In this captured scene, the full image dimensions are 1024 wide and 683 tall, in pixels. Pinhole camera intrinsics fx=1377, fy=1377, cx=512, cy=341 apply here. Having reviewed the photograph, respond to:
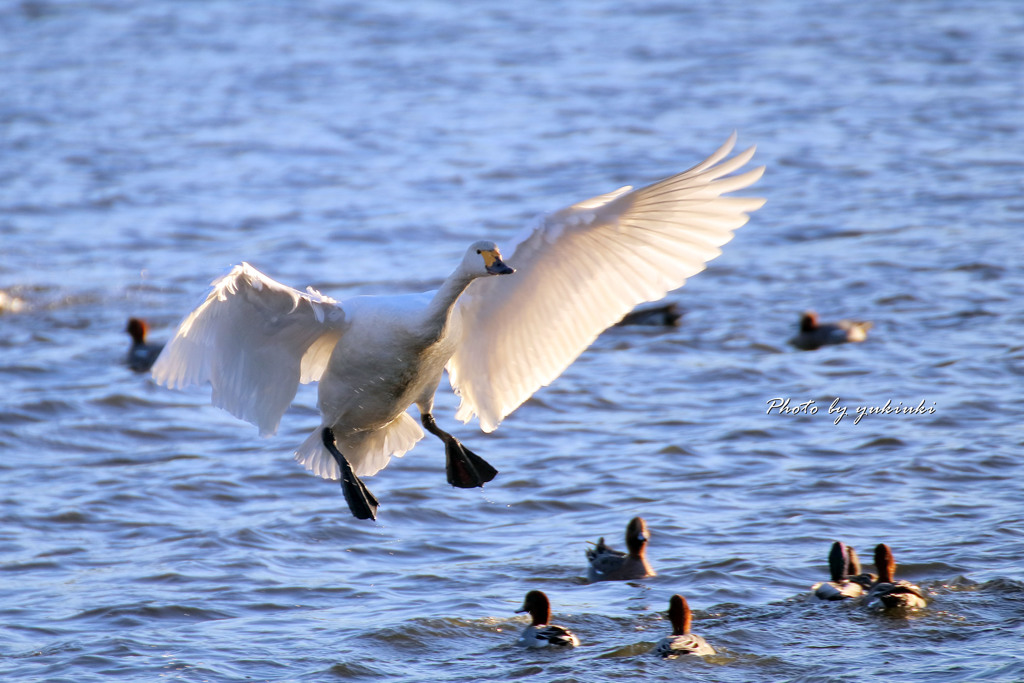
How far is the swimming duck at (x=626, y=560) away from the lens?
330 inches

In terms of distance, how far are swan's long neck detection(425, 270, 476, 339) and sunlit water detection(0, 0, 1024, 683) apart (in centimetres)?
215

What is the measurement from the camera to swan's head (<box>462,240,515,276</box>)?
5.79 metres

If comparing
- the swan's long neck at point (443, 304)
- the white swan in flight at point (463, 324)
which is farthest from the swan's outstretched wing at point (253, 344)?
the swan's long neck at point (443, 304)

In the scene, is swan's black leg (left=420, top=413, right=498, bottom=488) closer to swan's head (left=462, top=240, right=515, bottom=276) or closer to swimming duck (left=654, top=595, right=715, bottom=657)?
swimming duck (left=654, top=595, right=715, bottom=657)

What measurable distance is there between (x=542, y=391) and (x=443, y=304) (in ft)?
18.8

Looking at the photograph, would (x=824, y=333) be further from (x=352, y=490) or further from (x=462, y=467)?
(x=352, y=490)

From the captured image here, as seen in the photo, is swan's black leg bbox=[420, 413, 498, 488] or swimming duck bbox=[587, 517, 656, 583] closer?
swan's black leg bbox=[420, 413, 498, 488]

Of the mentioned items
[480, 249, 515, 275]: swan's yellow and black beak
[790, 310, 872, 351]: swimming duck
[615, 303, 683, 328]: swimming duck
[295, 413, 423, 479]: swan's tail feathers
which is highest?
[480, 249, 515, 275]: swan's yellow and black beak

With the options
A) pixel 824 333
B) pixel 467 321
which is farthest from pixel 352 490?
pixel 824 333

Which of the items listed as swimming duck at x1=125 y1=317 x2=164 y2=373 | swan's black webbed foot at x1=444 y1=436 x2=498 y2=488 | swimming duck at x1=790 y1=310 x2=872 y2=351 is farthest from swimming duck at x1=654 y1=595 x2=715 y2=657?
swimming duck at x1=125 y1=317 x2=164 y2=373

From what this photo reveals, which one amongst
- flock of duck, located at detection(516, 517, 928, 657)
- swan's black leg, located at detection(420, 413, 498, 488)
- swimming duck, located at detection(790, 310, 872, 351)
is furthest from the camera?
swimming duck, located at detection(790, 310, 872, 351)

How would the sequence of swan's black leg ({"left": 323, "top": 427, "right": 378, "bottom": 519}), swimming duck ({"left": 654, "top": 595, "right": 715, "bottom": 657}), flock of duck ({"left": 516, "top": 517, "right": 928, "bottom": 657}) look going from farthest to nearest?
flock of duck ({"left": 516, "top": 517, "right": 928, "bottom": 657}) → swimming duck ({"left": 654, "top": 595, "right": 715, "bottom": 657}) → swan's black leg ({"left": 323, "top": 427, "right": 378, "bottom": 519})

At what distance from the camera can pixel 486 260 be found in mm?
5801

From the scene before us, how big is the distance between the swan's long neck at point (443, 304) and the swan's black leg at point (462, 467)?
3.21 ft
